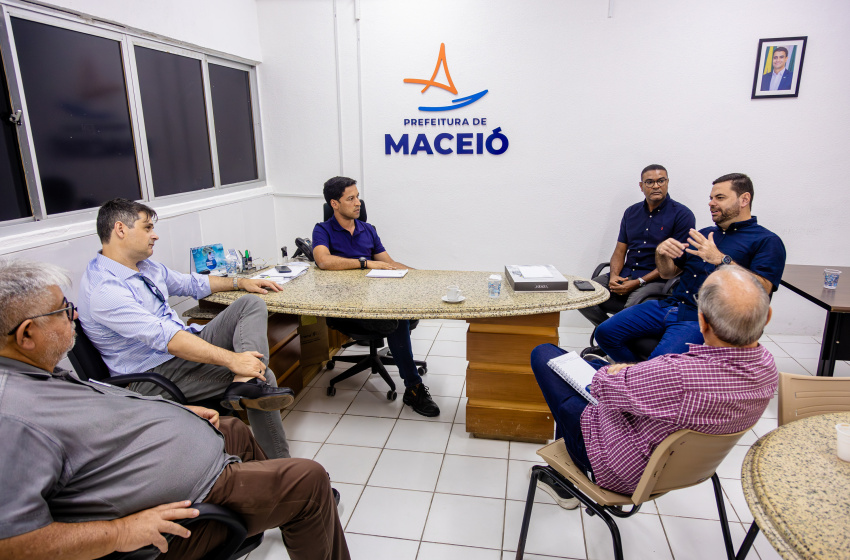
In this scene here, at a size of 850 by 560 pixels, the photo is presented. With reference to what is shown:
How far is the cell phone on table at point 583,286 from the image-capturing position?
8.79 feet

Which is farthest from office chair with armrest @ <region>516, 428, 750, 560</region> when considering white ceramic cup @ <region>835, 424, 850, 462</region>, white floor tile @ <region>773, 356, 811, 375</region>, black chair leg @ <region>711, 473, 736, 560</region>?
white floor tile @ <region>773, 356, 811, 375</region>

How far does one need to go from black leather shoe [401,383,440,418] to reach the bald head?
5.95 feet

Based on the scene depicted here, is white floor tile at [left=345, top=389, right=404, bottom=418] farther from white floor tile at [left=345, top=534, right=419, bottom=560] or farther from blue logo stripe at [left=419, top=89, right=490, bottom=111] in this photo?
blue logo stripe at [left=419, top=89, right=490, bottom=111]

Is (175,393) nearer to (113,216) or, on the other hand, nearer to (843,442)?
(113,216)

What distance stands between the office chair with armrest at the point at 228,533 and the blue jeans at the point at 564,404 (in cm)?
110

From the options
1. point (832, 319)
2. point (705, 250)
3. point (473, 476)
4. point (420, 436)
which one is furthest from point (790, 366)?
point (420, 436)

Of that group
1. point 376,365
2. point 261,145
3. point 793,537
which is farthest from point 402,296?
point 261,145

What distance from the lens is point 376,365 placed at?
3359mm

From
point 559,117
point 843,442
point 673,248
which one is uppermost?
point 559,117

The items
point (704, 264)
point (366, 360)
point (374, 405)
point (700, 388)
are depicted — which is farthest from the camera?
point (366, 360)

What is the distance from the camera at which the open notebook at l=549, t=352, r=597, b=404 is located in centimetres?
187

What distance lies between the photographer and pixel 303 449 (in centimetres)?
268

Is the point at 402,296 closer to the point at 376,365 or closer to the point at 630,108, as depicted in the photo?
the point at 376,365

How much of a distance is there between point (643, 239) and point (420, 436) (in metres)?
2.16
